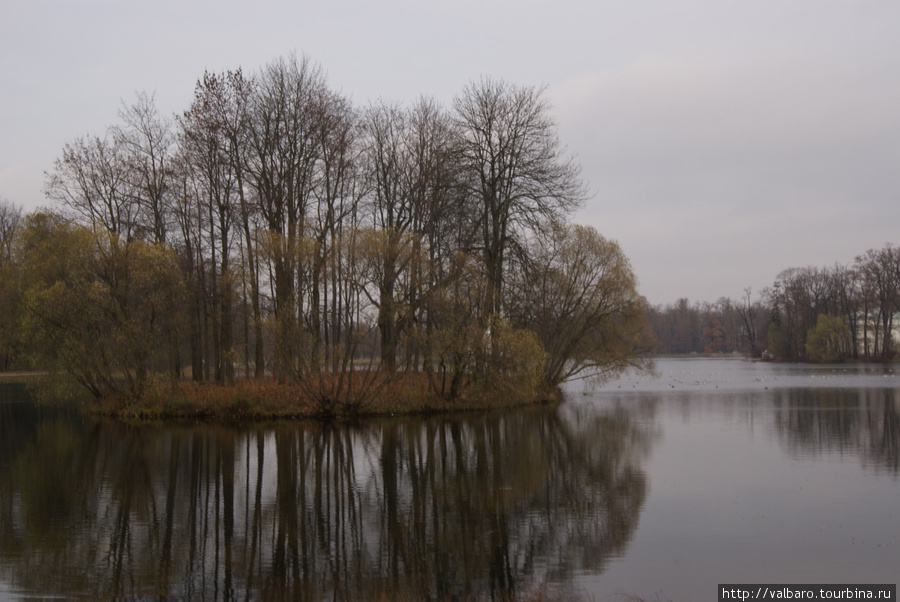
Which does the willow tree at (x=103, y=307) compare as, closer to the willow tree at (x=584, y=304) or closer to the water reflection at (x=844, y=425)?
the willow tree at (x=584, y=304)

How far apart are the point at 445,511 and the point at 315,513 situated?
227 cm

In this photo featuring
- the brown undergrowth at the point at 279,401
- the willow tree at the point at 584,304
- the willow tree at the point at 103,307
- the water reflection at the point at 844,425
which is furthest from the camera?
the willow tree at the point at 584,304

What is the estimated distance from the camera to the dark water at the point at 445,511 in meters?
9.07

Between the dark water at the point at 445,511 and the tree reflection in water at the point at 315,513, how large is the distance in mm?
49

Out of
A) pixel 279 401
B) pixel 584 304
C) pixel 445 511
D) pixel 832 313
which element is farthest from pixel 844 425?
pixel 832 313

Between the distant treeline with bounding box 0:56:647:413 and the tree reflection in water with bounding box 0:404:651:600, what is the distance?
612 cm

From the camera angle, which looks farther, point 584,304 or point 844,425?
A: point 584,304

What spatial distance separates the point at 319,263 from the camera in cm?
2602

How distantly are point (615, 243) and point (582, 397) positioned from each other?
352 inches

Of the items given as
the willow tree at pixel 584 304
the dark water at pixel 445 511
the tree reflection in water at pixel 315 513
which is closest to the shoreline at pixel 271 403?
the dark water at pixel 445 511

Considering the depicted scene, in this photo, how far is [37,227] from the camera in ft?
122

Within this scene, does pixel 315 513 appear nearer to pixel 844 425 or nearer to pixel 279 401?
pixel 279 401

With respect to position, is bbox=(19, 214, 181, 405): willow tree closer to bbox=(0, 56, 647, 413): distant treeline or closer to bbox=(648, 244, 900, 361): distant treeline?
bbox=(0, 56, 647, 413): distant treeline

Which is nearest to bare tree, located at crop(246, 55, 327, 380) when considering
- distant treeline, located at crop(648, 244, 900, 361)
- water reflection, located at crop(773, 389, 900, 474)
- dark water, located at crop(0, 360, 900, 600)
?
dark water, located at crop(0, 360, 900, 600)
